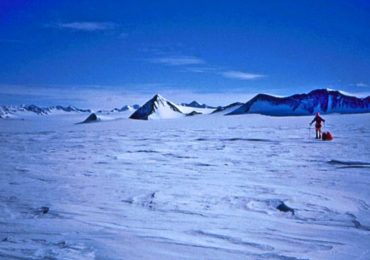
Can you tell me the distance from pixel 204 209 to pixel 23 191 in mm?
3186

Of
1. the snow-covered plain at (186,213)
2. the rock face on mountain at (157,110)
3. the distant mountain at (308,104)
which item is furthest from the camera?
the rock face on mountain at (157,110)

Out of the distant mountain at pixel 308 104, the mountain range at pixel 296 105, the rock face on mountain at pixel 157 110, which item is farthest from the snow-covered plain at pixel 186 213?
the distant mountain at pixel 308 104

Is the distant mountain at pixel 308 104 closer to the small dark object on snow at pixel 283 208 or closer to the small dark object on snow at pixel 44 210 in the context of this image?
the small dark object on snow at pixel 283 208

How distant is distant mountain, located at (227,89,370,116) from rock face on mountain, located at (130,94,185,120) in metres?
13.6

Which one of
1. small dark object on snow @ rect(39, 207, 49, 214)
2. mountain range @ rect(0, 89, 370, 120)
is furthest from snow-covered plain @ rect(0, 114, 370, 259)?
mountain range @ rect(0, 89, 370, 120)

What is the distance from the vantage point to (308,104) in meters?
70.2

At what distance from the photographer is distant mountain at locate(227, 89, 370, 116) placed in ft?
220

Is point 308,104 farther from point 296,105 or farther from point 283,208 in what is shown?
point 283,208

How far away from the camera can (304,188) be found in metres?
5.89

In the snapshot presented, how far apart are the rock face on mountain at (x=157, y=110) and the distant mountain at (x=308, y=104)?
44.6 ft

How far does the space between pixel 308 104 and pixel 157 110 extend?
30147 millimetres

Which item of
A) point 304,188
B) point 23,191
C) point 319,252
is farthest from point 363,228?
point 23,191

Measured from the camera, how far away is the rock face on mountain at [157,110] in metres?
67.8

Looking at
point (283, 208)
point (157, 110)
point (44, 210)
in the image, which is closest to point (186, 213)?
point (283, 208)
